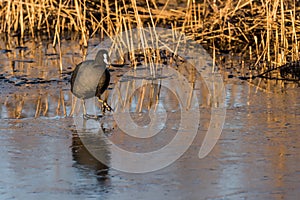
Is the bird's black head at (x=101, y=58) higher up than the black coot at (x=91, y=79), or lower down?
higher up

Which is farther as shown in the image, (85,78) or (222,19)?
(222,19)

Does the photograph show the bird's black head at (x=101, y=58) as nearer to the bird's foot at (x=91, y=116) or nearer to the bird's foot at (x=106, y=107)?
the bird's foot at (x=106, y=107)

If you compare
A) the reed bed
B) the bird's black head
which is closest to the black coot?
the bird's black head

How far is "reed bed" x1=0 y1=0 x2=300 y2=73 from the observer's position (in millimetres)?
8781

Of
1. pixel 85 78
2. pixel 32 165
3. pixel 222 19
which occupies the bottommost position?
pixel 32 165

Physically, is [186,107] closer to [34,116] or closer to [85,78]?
[85,78]

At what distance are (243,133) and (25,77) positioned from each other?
3.41 m

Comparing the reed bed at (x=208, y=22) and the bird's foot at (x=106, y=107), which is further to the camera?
the reed bed at (x=208, y=22)

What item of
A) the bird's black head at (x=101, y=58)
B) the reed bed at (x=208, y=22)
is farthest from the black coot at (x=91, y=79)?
the reed bed at (x=208, y=22)

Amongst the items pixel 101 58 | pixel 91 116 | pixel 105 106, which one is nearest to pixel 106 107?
pixel 105 106

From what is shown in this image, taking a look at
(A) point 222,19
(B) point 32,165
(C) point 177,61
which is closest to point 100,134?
(B) point 32,165

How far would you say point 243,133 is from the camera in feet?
19.1

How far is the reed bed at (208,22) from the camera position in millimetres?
8781

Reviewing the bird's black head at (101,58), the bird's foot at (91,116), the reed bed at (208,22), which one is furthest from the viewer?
the reed bed at (208,22)
